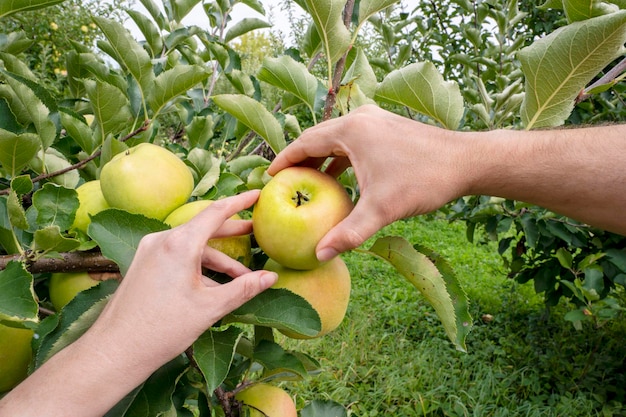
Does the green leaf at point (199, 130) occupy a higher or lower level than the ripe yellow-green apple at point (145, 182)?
lower

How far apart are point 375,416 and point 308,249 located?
2.29 meters

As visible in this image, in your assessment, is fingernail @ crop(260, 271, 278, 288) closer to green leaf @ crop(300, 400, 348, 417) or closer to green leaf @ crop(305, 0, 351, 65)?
green leaf @ crop(305, 0, 351, 65)

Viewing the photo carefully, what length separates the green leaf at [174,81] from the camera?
894 mm

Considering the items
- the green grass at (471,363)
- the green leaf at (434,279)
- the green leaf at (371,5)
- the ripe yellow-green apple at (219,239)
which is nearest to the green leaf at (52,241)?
the ripe yellow-green apple at (219,239)

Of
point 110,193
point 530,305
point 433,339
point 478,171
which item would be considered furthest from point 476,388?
point 110,193

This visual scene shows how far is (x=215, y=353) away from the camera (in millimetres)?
707

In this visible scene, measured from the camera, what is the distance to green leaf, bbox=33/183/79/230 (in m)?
0.79

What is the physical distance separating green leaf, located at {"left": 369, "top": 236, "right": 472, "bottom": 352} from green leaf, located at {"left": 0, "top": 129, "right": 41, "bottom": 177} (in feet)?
1.87

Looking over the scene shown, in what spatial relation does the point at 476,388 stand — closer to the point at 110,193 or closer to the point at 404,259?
the point at 404,259

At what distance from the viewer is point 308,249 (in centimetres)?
75

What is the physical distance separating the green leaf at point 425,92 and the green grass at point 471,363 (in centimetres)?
202

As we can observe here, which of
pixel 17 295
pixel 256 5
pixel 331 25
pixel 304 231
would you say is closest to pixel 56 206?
pixel 17 295

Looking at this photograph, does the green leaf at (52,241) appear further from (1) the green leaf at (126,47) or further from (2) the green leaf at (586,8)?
(2) the green leaf at (586,8)

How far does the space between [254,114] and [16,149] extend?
0.38 meters
